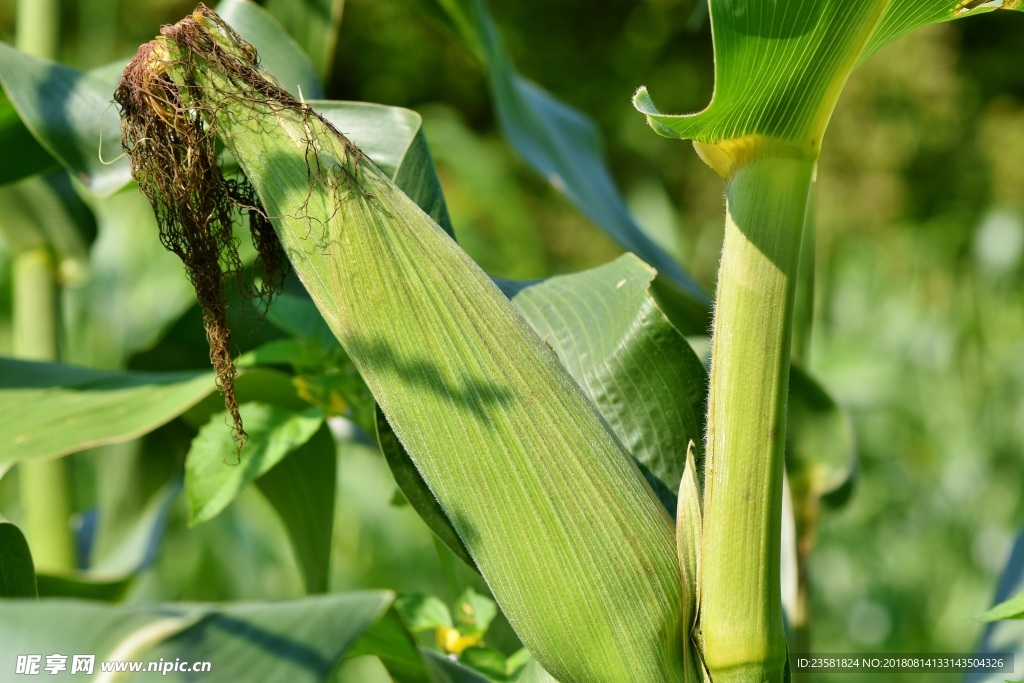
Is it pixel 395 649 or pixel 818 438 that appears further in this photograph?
pixel 818 438

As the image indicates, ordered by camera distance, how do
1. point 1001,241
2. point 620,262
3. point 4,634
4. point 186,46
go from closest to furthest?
1. point 4,634
2. point 186,46
3. point 620,262
4. point 1001,241

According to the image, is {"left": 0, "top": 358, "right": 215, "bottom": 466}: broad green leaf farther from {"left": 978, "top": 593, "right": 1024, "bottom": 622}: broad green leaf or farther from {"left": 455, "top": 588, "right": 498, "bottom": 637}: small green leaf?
{"left": 978, "top": 593, "right": 1024, "bottom": 622}: broad green leaf

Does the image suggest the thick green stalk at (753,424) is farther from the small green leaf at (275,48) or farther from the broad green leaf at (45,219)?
the broad green leaf at (45,219)

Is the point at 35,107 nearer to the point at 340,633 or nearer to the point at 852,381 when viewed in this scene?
the point at 340,633

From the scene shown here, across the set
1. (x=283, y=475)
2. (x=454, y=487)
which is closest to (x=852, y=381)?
(x=283, y=475)

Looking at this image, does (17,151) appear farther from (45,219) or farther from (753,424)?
(753,424)

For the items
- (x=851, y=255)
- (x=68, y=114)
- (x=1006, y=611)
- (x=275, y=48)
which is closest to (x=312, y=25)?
(x=275, y=48)

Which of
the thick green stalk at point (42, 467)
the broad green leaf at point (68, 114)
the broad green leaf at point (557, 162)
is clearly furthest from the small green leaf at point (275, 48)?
the thick green stalk at point (42, 467)

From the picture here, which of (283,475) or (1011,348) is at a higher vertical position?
(283,475)
